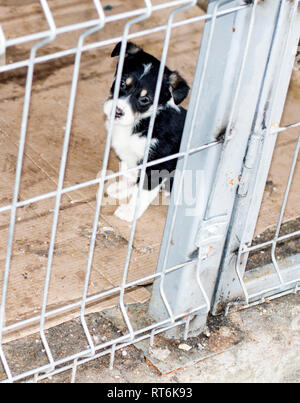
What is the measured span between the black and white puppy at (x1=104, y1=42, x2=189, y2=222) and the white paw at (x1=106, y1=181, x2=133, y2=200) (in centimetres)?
A: 14

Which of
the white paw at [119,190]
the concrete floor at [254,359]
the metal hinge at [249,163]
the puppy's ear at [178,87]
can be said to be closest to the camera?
the metal hinge at [249,163]

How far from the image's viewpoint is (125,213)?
359 centimetres

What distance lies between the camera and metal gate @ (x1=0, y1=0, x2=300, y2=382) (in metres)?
2.20

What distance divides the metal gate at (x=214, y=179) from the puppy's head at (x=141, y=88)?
111cm

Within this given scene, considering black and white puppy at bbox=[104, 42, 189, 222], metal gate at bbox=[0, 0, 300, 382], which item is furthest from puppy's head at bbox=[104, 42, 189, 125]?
metal gate at bbox=[0, 0, 300, 382]

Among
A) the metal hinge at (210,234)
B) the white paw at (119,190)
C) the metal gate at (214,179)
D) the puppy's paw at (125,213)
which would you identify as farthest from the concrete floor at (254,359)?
the white paw at (119,190)

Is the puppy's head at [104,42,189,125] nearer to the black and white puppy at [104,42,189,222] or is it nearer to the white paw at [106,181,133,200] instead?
the black and white puppy at [104,42,189,222]

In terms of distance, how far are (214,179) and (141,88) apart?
1.30 meters

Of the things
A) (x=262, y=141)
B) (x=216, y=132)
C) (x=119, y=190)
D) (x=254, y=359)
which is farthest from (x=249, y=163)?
(x=119, y=190)

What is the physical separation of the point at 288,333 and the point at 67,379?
3.04ft

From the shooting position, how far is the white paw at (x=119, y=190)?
150 inches

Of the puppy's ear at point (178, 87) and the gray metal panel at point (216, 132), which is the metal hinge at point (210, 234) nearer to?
the gray metal panel at point (216, 132)

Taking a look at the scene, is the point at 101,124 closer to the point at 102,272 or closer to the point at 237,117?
the point at 102,272
